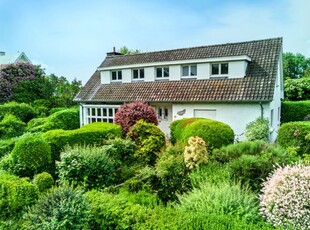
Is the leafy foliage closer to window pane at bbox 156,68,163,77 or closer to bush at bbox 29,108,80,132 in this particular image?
window pane at bbox 156,68,163,77

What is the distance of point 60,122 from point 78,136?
11.5 meters

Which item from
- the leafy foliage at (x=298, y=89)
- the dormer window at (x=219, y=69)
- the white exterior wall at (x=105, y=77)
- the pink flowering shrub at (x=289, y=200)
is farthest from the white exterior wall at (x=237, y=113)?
the leafy foliage at (x=298, y=89)

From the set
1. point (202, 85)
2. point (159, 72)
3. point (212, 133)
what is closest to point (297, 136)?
point (212, 133)

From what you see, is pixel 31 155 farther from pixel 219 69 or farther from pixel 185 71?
pixel 219 69

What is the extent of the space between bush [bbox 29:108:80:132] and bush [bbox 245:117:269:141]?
14.4m

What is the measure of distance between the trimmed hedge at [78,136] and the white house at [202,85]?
22.6ft

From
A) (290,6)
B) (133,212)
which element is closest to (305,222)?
(133,212)

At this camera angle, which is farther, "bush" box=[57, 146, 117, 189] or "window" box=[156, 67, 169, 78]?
"window" box=[156, 67, 169, 78]

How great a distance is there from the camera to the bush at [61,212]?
5.00m

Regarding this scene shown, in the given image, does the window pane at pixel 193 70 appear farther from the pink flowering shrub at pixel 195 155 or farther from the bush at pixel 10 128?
the bush at pixel 10 128

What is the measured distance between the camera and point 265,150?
8055mm

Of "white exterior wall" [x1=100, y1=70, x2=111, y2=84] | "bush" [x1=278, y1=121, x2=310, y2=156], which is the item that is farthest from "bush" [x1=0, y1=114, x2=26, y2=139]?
"bush" [x1=278, y1=121, x2=310, y2=156]

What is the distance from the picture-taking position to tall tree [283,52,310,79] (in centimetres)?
4439

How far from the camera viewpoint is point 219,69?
17266mm
